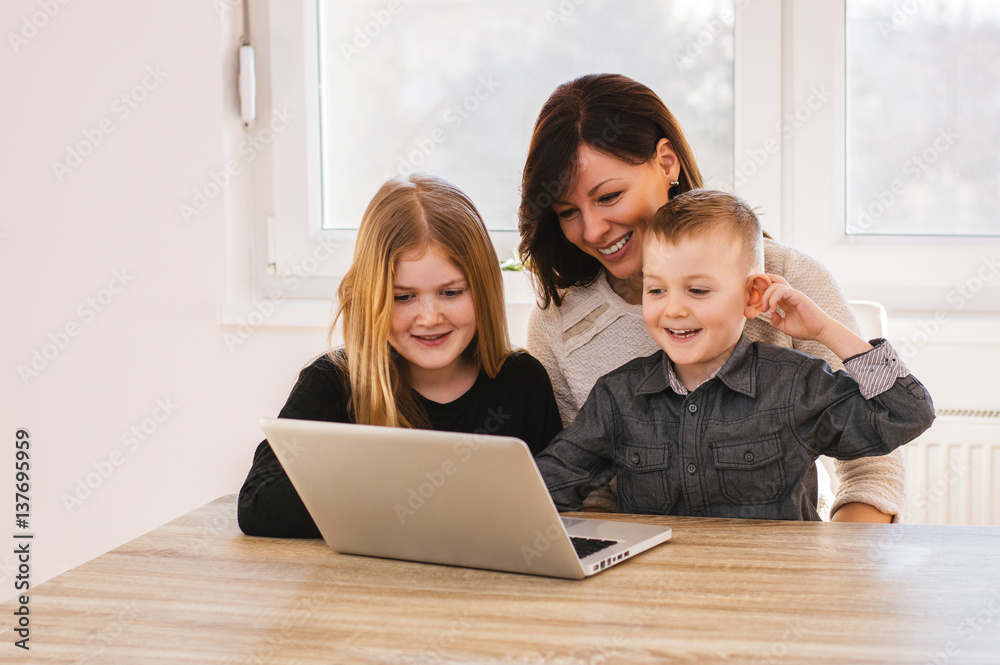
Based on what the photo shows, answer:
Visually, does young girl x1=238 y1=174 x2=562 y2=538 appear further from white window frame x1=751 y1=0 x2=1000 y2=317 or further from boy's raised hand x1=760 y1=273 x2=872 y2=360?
white window frame x1=751 y1=0 x2=1000 y2=317

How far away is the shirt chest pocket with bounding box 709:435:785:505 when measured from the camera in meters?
1.18

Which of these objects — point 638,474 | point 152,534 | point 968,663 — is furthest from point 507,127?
point 968,663

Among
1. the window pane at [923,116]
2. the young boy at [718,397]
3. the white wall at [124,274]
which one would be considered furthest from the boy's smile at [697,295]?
the white wall at [124,274]

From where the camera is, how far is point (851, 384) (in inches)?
45.2

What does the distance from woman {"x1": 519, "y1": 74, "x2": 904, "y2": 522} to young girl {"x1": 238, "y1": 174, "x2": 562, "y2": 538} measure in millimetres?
154

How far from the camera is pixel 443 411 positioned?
1.45 meters

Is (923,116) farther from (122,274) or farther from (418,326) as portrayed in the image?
(122,274)

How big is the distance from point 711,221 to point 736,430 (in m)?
0.27

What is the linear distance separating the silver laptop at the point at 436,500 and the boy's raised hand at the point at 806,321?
379 mm

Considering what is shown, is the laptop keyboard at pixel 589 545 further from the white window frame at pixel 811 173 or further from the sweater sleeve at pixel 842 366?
the white window frame at pixel 811 173

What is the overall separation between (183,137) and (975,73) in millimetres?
1873

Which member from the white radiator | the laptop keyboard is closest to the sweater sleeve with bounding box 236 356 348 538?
the laptop keyboard

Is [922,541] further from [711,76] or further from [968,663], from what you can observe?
[711,76]

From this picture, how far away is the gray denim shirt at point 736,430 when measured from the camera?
3.68 ft
